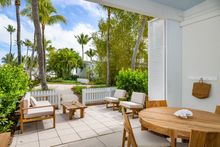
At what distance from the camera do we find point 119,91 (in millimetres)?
6016

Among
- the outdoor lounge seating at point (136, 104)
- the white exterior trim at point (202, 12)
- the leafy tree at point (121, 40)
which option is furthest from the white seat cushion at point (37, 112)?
the leafy tree at point (121, 40)

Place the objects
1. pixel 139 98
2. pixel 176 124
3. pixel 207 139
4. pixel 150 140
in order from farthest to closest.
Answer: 1. pixel 139 98
2. pixel 150 140
3. pixel 176 124
4. pixel 207 139

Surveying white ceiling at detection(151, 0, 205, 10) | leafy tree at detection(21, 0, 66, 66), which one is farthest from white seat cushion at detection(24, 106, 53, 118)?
leafy tree at detection(21, 0, 66, 66)

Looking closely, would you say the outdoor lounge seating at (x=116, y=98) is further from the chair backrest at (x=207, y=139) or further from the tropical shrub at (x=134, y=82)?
the chair backrest at (x=207, y=139)

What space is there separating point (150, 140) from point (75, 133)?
2023mm

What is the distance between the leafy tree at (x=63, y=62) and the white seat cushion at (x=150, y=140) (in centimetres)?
1714

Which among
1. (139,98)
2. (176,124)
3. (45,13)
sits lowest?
(139,98)

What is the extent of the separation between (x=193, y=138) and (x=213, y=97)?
2.31 m

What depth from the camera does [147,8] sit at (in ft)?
11.2

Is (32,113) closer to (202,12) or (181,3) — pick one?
(181,3)

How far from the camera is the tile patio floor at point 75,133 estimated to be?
9.98 ft

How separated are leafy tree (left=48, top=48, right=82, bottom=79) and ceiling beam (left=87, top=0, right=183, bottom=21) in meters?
16.0

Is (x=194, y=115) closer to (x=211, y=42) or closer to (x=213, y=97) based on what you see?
(x=213, y=97)

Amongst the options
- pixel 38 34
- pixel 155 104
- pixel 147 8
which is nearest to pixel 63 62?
pixel 38 34
